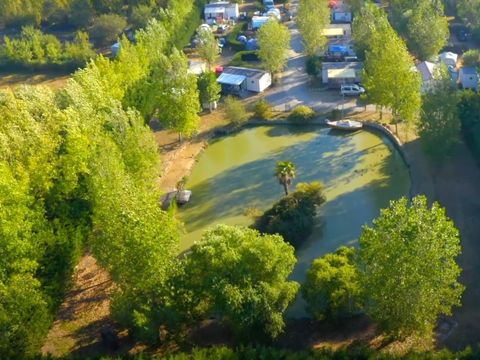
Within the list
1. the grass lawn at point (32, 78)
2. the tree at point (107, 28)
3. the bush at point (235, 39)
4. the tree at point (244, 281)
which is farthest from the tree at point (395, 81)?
the tree at point (107, 28)

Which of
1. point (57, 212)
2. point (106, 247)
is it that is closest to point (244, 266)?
point (106, 247)

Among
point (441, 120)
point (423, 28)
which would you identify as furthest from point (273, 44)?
point (441, 120)

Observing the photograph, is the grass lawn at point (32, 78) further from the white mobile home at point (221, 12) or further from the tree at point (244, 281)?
the tree at point (244, 281)

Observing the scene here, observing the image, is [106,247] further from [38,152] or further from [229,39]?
[229,39]

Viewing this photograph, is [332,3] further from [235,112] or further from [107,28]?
[235,112]

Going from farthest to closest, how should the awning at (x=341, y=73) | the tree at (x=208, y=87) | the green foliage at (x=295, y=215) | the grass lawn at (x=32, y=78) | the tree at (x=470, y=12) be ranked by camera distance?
1. the grass lawn at (x=32, y=78)
2. the tree at (x=470, y=12)
3. the awning at (x=341, y=73)
4. the tree at (x=208, y=87)
5. the green foliage at (x=295, y=215)

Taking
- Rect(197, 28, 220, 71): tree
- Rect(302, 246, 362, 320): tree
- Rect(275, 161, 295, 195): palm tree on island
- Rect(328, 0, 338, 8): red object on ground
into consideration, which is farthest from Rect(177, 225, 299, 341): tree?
Rect(328, 0, 338, 8): red object on ground

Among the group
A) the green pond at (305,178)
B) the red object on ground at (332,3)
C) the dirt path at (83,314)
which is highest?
the red object on ground at (332,3)
